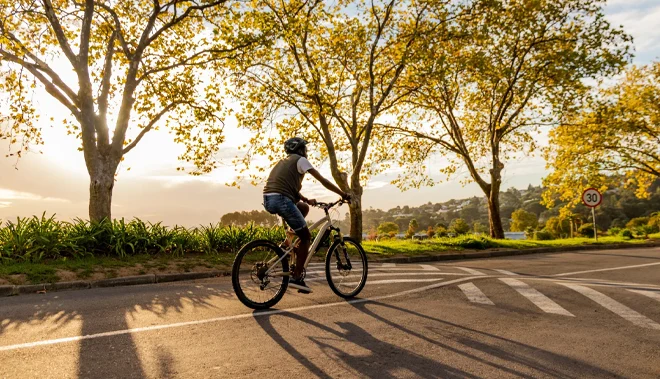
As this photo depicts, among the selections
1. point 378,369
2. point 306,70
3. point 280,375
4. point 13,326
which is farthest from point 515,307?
point 306,70

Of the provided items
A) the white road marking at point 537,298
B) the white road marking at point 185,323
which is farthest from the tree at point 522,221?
the white road marking at point 185,323

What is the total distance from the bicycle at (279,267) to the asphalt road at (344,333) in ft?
0.75

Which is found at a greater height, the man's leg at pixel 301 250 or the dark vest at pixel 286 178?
the dark vest at pixel 286 178

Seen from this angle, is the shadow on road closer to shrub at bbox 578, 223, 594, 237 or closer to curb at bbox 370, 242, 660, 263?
curb at bbox 370, 242, 660, 263

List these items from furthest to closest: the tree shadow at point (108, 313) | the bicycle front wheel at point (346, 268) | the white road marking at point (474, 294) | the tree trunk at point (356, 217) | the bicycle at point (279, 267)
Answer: the tree trunk at point (356, 217), the bicycle front wheel at point (346, 268), the white road marking at point (474, 294), the bicycle at point (279, 267), the tree shadow at point (108, 313)

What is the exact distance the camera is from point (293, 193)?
633 cm

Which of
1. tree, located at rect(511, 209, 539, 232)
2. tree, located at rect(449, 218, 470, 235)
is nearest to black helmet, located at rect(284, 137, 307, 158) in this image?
tree, located at rect(449, 218, 470, 235)

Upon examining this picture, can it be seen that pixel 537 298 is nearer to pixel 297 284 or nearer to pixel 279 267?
pixel 297 284

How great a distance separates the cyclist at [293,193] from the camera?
6219 mm

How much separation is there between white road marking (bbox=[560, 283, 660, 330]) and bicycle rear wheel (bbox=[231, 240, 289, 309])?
4180 millimetres

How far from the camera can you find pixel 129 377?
370 centimetres

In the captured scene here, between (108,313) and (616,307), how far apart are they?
641cm

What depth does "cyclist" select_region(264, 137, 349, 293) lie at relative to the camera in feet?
20.4

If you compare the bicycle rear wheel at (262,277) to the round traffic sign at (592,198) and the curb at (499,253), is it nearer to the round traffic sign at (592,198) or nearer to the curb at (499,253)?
the curb at (499,253)
